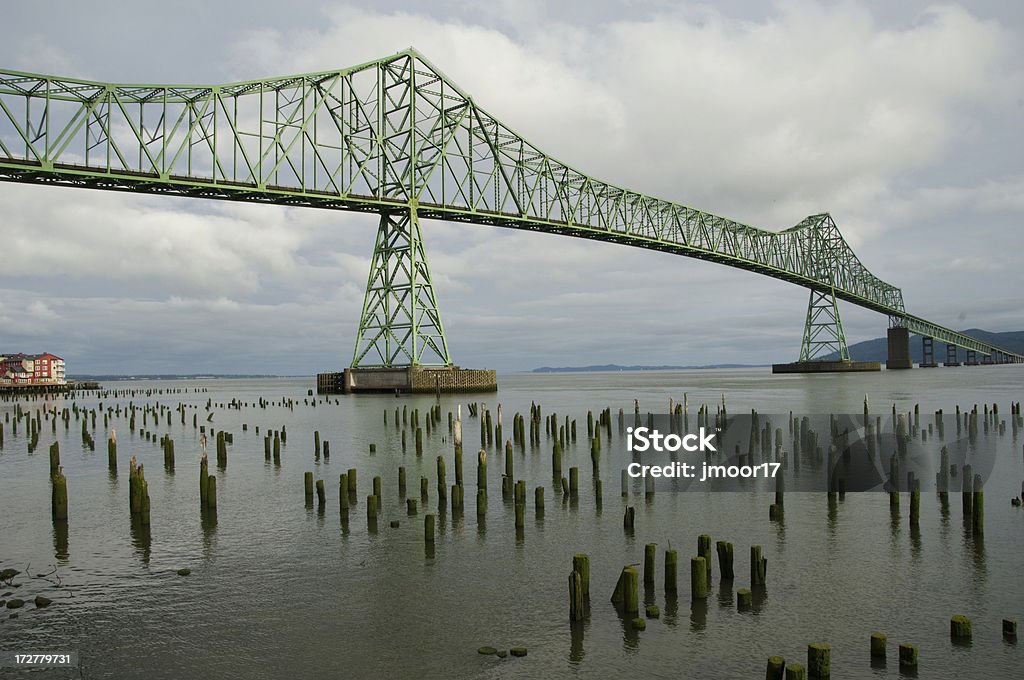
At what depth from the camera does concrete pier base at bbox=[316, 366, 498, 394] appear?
70750 millimetres

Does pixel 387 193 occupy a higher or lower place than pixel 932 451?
higher

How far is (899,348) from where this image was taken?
174500mm

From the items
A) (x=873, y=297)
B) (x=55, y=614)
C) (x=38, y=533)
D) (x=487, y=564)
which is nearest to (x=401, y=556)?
(x=487, y=564)

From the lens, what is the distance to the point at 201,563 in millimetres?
14719

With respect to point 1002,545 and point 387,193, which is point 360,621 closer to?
point 1002,545

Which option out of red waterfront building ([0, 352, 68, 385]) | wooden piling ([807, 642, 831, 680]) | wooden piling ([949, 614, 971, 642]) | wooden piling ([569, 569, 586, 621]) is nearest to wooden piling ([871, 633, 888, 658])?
wooden piling ([807, 642, 831, 680])

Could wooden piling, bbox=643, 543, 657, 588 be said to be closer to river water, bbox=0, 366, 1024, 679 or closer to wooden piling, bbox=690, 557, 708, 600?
river water, bbox=0, 366, 1024, 679

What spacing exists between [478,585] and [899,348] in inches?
7286

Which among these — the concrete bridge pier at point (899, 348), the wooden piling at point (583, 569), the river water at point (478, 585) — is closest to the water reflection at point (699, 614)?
the river water at point (478, 585)

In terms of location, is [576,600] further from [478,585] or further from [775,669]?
[775,669]

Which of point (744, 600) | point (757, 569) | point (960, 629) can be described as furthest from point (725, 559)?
point (960, 629)

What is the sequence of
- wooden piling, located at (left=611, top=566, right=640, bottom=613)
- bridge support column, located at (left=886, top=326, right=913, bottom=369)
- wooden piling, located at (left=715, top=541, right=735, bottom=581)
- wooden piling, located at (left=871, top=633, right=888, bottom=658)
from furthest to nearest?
bridge support column, located at (left=886, top=326, right=913, bottom=369), wooden piling, located at (left=715, top=541, right=735, bottom=581), wooden piling, located at (left=611, top=566, right=640, bottom=613), wooden piling, located at (left=871, top=633, right=888, bottom=658)

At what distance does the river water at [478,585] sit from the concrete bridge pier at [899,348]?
16692 centimetres

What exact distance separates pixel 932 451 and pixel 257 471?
85.0ft
